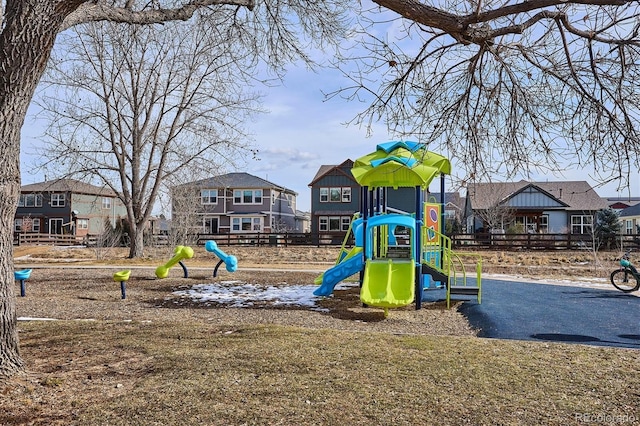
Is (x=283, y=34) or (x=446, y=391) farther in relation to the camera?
(x=283, y=34)

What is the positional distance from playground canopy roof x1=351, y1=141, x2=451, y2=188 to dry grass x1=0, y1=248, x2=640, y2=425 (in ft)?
10.4

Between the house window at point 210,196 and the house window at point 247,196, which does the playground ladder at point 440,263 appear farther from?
the house window at point 210,196

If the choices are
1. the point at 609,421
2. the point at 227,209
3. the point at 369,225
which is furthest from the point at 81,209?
the point at 609,421

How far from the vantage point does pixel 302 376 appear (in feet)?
16.4

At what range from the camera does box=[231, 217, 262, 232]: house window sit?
45312 millimetres

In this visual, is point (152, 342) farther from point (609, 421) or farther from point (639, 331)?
point (639, 331)

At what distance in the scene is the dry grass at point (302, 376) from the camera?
407 cm

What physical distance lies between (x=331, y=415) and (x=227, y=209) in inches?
1684

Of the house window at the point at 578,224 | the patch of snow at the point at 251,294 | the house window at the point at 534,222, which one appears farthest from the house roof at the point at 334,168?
the patch of snow at the point at 251,294

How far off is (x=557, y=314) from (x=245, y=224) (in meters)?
37.7

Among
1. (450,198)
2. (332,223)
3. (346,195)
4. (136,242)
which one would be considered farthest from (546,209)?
(136,242)

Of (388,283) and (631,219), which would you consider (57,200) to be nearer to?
(388,283)

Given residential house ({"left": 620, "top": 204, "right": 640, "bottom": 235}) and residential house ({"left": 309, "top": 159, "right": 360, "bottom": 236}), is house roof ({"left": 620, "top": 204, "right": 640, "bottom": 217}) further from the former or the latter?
residential house ({"left": 309, "top": 159, "right": 360, "bottom": 236})

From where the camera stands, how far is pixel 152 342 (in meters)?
6.47
